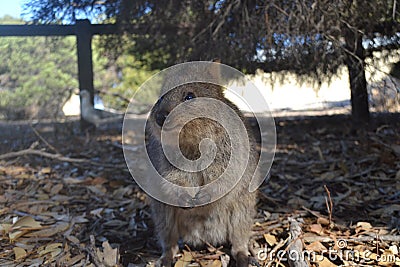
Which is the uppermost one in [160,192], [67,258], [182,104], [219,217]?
[182,104]

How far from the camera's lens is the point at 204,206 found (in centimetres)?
219

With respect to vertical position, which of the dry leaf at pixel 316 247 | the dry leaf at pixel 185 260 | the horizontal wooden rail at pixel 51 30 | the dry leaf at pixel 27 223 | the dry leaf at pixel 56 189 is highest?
the horizontal wooden rail at pixel 51 30

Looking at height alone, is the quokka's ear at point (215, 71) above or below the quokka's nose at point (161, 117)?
above

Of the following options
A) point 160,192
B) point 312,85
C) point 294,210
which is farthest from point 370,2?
point 160,192

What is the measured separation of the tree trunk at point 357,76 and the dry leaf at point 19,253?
271 centimetres

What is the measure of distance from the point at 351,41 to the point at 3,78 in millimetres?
3986

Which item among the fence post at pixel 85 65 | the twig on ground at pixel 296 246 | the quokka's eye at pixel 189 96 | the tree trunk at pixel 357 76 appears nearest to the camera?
the twig on ground at pixel 296 246

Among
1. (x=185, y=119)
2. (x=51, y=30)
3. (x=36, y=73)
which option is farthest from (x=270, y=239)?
(x=36, y=73)

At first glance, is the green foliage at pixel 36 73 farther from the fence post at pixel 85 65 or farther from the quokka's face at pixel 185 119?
the quokka's face at pixel 185 119

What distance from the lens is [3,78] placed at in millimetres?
5285

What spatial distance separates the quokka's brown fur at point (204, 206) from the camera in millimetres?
2133

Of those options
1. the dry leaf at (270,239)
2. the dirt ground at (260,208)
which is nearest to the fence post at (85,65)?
the dirt ground at (260,208)

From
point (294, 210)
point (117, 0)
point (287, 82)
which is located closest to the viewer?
point (294, 210)

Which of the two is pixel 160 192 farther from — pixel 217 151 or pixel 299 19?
pixel 299 19
